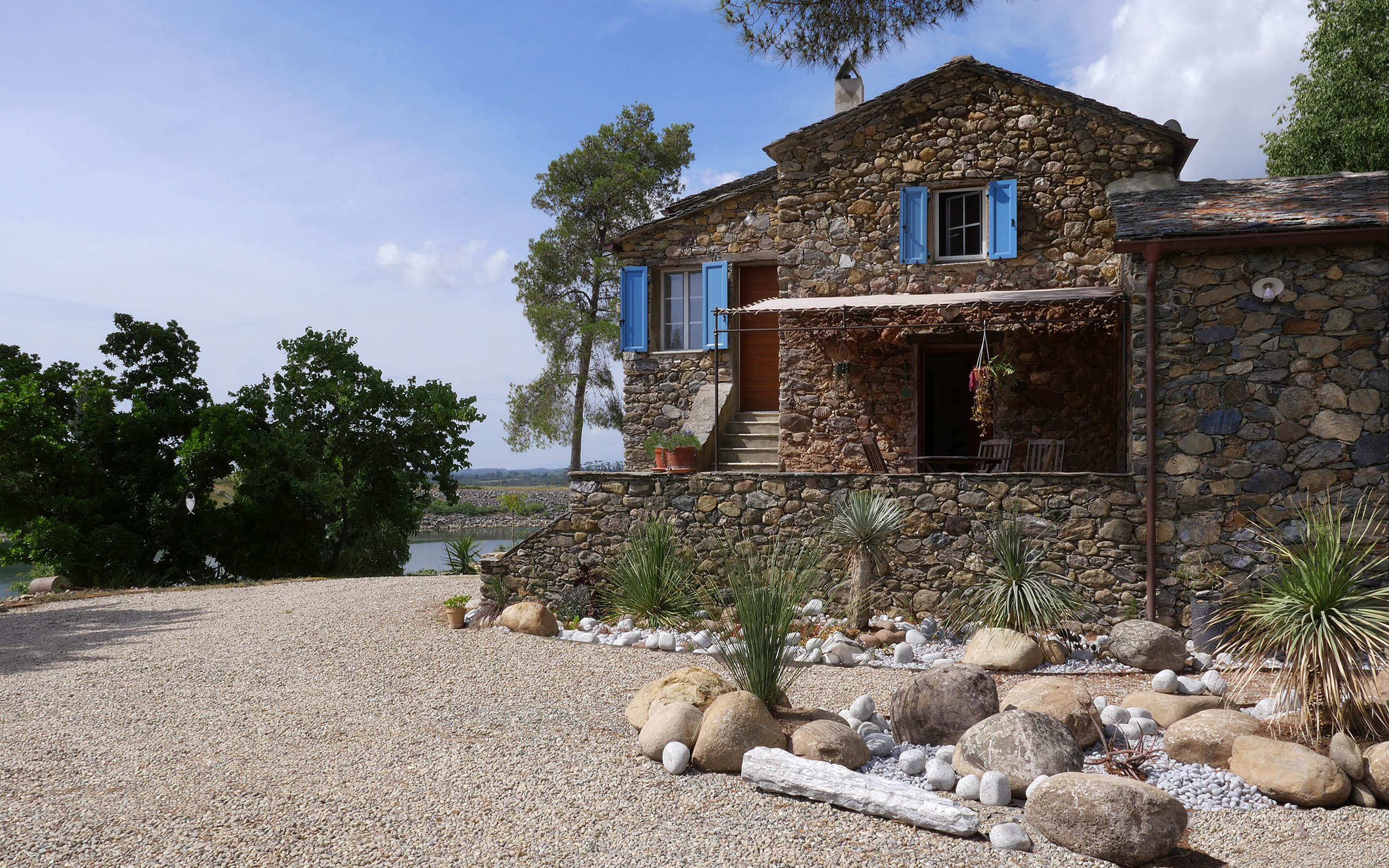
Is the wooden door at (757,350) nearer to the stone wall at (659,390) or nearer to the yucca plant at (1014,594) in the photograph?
the stone wall at (659,390)

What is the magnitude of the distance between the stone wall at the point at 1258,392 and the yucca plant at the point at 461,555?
929cm

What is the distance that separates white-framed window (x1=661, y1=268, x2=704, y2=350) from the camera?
13523 millimetres

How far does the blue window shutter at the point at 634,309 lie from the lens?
1352cm

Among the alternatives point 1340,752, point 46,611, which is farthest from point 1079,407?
point 46,611

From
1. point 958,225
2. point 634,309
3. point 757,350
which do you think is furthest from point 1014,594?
point 634,309

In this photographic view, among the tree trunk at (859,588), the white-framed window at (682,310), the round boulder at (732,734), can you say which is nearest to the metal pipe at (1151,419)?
the tree trunk at (859,588)

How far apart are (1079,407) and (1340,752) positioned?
7186mm

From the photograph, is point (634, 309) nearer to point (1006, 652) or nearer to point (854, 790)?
point (1006, 652)

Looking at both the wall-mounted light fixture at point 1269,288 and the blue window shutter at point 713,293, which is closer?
the wall-mounted light fixture at point 1269,288

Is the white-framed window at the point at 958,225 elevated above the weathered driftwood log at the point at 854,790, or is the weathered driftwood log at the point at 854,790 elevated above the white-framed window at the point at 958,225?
the white-framed window at the point at 958,225

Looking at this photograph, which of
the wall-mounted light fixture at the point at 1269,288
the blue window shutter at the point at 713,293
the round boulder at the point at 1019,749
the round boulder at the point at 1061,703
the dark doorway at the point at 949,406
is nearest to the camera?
the round boulder at the point at 1019,749

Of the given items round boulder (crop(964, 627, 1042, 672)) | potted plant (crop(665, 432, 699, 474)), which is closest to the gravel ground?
round boulder (crop(964, 627, 1042, 672))

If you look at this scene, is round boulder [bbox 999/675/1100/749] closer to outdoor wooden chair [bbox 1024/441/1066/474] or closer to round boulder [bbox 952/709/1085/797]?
round boulder [bbox 952/709/1085/797]

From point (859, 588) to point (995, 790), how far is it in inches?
156
